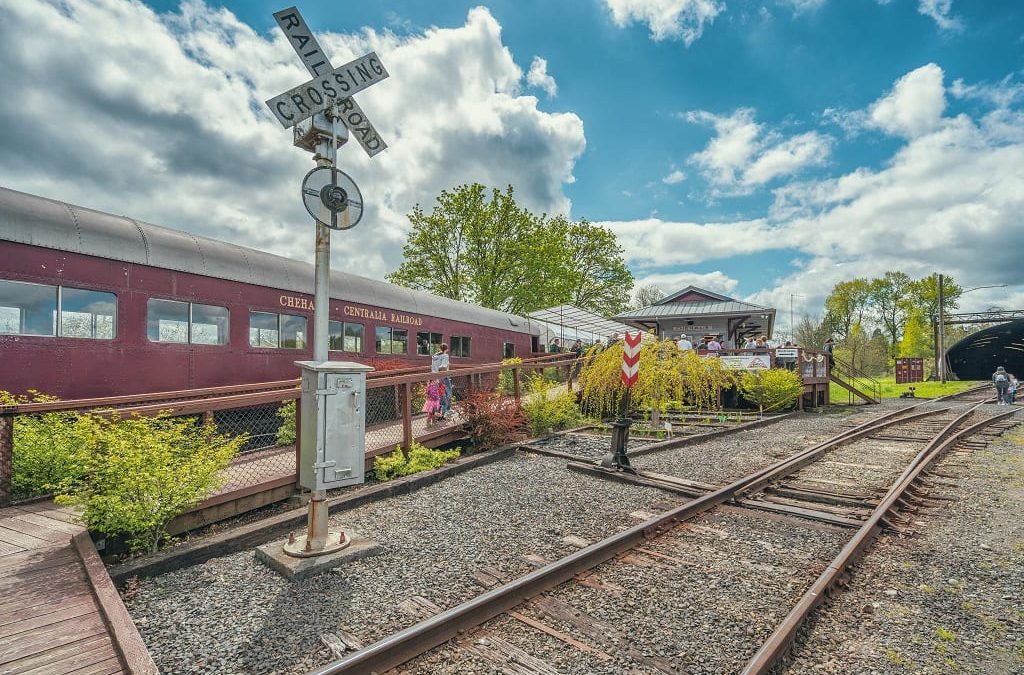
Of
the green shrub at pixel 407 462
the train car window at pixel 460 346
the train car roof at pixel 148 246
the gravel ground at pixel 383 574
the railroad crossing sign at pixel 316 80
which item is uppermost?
the railroad crossing sign at pixel 316 80

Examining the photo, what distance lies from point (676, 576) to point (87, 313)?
820cm

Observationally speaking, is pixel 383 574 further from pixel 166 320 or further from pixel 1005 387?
pixel 1005 387

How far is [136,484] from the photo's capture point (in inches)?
169

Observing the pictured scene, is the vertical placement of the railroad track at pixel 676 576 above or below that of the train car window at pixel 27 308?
below

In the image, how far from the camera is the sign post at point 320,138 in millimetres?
4305

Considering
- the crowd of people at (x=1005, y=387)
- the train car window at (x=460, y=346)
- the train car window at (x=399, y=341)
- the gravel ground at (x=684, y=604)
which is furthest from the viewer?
the crowd of people at (x=1005, y=387)

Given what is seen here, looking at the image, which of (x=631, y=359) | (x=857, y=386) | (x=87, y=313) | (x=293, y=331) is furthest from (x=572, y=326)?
(x=87, y=313)

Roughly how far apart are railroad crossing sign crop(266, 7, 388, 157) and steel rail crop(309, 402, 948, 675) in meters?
3.94

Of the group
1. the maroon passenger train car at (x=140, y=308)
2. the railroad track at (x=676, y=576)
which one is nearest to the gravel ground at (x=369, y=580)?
the railroad track at (x=676, y=576)

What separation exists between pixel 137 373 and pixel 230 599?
5.58 m

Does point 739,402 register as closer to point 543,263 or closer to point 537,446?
point 537,446

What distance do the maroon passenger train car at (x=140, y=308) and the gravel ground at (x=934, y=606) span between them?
346 inches

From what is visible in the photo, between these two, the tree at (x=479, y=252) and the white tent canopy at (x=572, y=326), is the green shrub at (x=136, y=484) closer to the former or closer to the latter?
the white tent canopy at (x=572, y=326)

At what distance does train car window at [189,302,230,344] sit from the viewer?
8.55 metres
